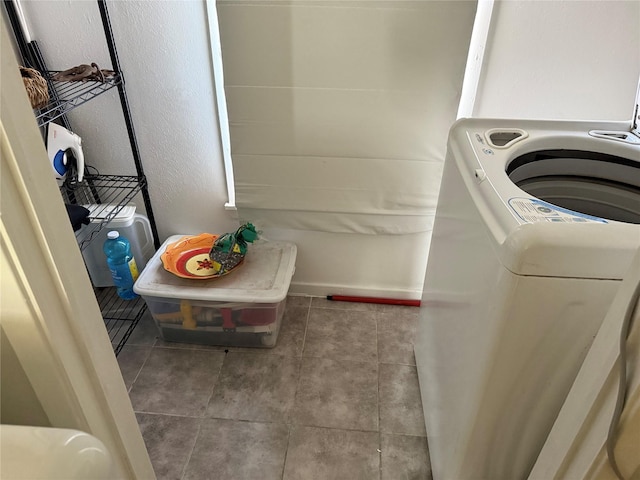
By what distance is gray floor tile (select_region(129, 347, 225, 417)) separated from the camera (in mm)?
1542

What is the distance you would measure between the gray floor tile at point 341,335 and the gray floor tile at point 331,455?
33cm

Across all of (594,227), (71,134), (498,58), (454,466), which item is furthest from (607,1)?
(71,134)

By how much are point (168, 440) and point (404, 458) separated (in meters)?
0.75

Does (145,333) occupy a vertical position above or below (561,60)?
below

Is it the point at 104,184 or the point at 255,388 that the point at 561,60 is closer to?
the point at 255,388

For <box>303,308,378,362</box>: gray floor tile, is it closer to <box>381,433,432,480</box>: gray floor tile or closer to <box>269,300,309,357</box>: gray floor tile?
<box>269,300,309,357</box>: gray floor tile

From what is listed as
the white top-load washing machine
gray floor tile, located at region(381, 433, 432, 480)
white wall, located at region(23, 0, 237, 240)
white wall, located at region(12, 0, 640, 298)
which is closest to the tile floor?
gray floor tile, located at region(381, 433, 432, 480)

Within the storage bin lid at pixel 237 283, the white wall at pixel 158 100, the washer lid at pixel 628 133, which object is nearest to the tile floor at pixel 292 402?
the storage bin lid at pixel 237 283

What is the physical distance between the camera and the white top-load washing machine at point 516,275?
756mm

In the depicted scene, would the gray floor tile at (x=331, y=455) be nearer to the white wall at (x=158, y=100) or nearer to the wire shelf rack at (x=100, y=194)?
the white wall at (x=158, y=100)

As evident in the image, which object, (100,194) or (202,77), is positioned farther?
(100,194)

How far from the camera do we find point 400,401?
157 centimetres

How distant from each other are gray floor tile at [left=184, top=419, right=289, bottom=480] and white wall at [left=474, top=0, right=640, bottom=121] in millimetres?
1324

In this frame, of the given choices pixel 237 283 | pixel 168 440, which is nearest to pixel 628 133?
pixel 237 283
